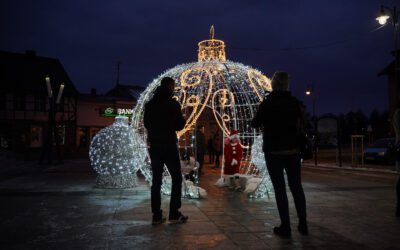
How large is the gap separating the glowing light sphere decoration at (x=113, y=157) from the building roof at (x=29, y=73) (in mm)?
24150

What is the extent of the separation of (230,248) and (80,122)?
31.6 metres

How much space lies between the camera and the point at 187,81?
7.46 m

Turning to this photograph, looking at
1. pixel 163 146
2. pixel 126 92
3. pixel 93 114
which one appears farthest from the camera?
pixel 126 92

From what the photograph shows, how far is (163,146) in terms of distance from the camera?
4.23 metres

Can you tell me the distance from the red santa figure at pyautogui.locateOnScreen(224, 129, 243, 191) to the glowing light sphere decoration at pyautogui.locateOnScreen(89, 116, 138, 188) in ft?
6.85

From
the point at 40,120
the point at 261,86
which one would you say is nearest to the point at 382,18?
the point at 261,86

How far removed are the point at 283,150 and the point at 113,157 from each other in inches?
183

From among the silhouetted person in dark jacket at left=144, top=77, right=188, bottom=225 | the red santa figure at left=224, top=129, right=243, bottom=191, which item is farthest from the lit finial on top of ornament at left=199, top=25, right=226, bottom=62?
the silhouetted person in dark jacket at left=144, top=77, right=188, bottom=225

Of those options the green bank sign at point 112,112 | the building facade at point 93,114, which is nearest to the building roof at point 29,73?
the building facade at point 93,114

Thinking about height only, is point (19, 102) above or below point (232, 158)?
above

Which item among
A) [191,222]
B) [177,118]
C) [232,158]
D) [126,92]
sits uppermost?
[126,92]

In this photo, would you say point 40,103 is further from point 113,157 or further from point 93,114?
point 113,157

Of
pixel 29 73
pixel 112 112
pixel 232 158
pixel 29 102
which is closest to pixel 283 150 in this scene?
pixel 232 158

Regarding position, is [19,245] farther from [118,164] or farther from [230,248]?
[118,164]
